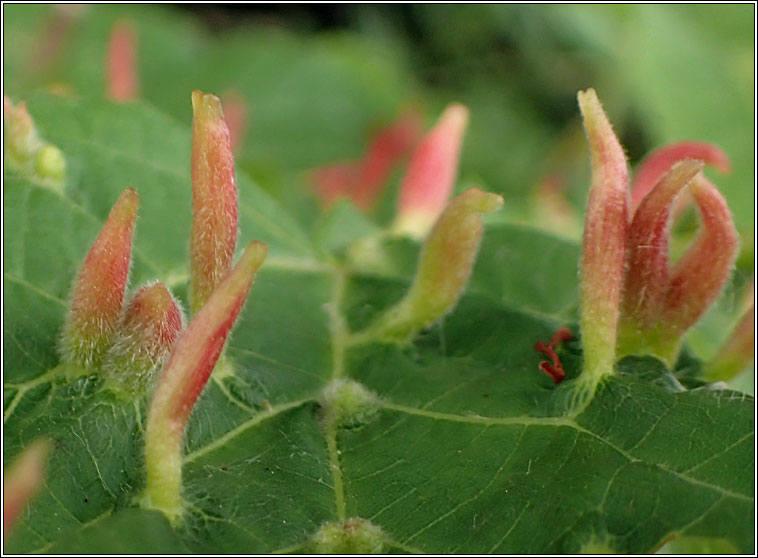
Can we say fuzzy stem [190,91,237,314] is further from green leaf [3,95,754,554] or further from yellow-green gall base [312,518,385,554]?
yellow-green gall base [312,518,385,554]

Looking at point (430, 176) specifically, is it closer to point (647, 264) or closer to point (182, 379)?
point (647, 264)

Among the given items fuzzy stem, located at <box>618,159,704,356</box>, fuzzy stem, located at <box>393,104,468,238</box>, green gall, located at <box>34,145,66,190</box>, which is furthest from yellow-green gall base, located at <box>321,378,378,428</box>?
fuzzy stem, located at <box>393,104,468,238</box>

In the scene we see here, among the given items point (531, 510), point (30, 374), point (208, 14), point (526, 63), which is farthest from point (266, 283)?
point (208, 14)

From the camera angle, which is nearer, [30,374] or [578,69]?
[30,374]

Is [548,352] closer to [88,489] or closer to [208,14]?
[88,489]

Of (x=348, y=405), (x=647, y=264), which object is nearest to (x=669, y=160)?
(x=647, y=264)

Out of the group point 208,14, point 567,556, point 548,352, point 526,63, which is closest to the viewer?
point 567,556
